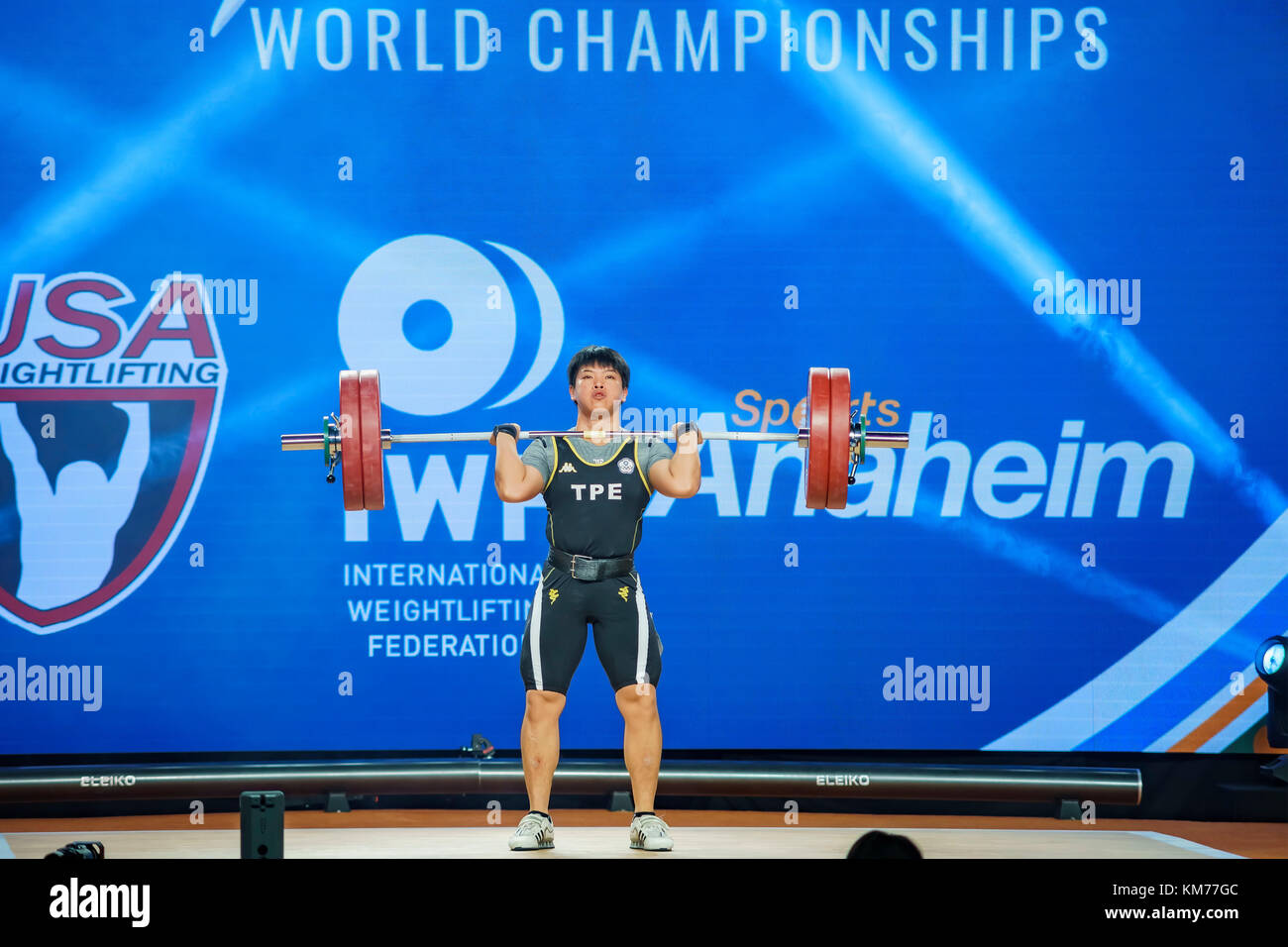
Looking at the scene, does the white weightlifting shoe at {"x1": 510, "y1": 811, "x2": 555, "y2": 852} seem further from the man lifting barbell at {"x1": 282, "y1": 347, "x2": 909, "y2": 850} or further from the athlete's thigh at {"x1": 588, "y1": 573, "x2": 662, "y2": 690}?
the athlete's thigh at {"x1": 588, "y1": 573, "x2": 662, "y2": 690}

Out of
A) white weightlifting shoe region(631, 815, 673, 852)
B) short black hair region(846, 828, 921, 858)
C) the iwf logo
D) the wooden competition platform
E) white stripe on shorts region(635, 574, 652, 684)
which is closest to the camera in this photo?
short black hair region(846, 828, 921, 858)

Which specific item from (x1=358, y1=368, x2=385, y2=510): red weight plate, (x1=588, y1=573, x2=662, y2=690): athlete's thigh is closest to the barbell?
(x1=358, y1=368, x2=385, y2=510): red weight plate

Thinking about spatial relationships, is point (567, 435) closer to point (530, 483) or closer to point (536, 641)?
point (530, 483)

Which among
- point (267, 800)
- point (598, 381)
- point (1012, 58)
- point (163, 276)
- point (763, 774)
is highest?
point (1012, 58)

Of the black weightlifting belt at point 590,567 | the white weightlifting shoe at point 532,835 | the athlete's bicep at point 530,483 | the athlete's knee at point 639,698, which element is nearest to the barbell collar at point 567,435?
the athlete's bicep at point 530,483

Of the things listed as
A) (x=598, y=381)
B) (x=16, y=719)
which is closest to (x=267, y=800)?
(x=598, y=381)

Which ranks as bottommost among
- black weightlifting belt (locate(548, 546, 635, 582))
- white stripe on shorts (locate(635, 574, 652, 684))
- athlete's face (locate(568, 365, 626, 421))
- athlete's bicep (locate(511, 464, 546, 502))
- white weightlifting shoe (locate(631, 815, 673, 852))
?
white weightlifting shoe (locate(631, 815, 673, 852))

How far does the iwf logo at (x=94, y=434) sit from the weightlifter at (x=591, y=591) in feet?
5.80

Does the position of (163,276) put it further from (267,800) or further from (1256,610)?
(1256,610)

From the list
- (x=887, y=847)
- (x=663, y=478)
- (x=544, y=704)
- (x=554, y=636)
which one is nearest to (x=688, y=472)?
(x=663, y=478)

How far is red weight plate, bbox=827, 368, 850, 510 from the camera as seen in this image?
3625 millimetres

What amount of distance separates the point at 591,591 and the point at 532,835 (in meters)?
0.75

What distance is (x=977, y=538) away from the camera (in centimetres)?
481
